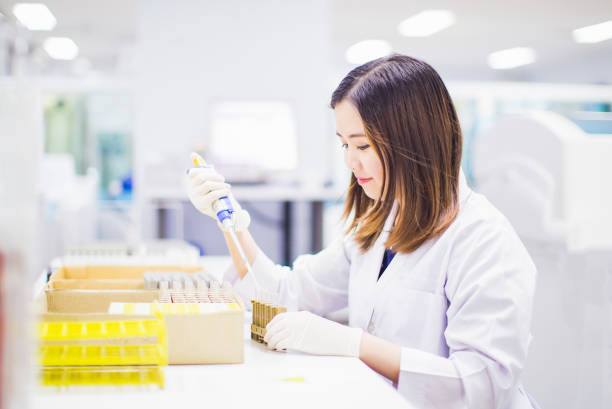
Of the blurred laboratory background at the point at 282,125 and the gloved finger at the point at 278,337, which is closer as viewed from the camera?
the gloved finger at the point at 278,337

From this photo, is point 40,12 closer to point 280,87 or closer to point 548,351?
point 280,87

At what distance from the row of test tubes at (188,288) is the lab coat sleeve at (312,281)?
0.90 ft

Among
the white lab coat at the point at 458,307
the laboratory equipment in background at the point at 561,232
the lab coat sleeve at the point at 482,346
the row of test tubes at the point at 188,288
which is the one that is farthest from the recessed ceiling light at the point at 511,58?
the row of test tubes at the point at 188,288

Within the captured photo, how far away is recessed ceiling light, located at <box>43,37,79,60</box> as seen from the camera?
263 inches

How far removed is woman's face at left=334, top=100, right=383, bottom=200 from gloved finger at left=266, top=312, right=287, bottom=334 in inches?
13.8

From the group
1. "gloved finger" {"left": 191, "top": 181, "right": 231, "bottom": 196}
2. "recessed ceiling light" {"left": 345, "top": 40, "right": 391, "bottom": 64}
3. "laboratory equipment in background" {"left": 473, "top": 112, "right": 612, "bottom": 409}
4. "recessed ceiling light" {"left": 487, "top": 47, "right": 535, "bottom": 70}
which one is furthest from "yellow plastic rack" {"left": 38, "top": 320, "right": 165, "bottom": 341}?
"recessed ceiling light" {"left": 487, "top": 47, "right": 535, "bottom": 70}

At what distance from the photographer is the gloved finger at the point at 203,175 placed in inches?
47.0

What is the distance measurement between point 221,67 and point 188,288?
138 inches

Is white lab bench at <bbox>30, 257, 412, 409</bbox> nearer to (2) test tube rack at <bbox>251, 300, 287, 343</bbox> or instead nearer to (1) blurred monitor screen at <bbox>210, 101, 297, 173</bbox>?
(2) test tube rack at <bbox>251, 300, 287, 343</bbox>

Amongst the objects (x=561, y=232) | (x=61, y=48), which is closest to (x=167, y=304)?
(x=561, y=232)

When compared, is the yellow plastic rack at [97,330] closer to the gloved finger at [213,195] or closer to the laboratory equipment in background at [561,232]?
the gloved finger at [213,195]

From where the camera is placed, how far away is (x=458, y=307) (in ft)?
3.28

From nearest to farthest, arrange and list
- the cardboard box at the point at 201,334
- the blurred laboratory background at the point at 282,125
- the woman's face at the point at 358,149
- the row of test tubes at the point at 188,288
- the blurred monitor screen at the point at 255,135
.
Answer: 1. the cardboard box at the point at 201,334
2. the row of test tubes at the point at 188,288
3. the woman's face at the point at 358,149
4. the blurred laboratory background at the point at 282,125
5. the blurred monitor screen at the point at 255,135

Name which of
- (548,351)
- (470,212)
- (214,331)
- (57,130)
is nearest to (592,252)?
(548,351)
